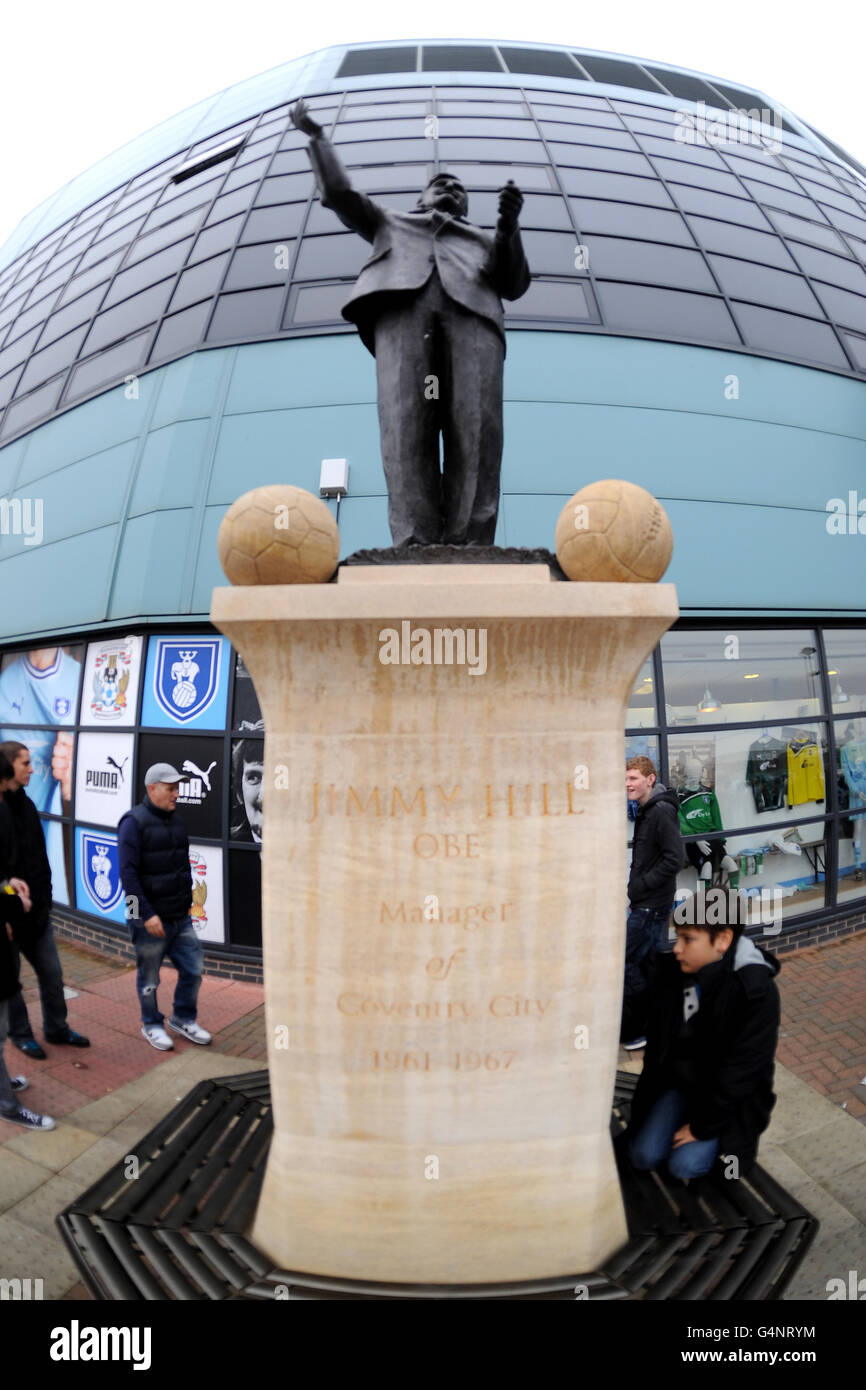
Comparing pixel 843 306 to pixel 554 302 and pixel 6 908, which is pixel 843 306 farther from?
pixel 6 908

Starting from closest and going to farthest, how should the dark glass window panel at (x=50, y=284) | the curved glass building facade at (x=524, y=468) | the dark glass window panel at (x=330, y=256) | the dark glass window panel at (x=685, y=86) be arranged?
the curved glass building facade at (x=524, y=468), the dark glass window panel at (x=330, y=256), the dark glass window panel at (x=50, y=284), the dark glass window panel at (x=685, y=86)

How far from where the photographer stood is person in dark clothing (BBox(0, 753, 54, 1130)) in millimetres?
3904

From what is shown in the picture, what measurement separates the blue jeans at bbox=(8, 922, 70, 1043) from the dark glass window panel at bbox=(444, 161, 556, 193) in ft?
37.8

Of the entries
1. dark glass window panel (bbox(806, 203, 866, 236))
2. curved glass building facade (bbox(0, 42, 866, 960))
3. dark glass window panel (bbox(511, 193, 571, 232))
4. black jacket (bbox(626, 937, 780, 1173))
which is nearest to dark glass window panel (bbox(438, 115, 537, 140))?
curved glass building facade (bbox(0, 42, 866, 960))

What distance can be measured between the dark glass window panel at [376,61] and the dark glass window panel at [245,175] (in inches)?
179

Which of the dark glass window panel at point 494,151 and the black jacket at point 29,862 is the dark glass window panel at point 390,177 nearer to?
the dark glass window panel at point 494,151

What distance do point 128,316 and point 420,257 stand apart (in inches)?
385

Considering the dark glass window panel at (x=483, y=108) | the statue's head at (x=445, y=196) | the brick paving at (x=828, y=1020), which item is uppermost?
the dark glass window panel at (x=483, y=108)

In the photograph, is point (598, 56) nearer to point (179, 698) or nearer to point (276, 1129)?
point (179, 698)

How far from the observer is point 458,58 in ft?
47.5

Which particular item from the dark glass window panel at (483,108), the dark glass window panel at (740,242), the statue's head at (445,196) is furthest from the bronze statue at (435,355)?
the dark glass window panel at (483,108)

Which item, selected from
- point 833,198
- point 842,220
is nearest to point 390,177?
point 842,220

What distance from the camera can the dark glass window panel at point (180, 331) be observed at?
913cm
